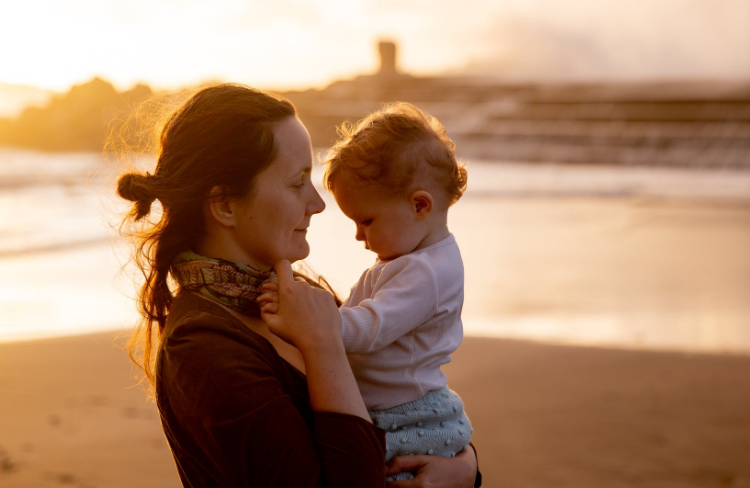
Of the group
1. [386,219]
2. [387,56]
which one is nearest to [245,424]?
[386,219]

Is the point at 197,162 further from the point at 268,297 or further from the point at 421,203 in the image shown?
the point at 421,203

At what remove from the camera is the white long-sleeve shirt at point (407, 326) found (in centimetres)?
149

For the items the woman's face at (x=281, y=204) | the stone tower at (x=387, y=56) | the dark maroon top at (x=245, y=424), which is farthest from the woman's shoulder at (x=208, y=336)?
the stone tower at (x=387, y=56)

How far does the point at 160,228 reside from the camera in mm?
1515

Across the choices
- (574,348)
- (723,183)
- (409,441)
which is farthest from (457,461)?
(723,183)

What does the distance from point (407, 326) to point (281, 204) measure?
335 millimetres

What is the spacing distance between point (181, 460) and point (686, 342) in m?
4.53

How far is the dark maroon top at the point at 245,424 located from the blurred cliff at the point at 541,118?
16374 millimetres

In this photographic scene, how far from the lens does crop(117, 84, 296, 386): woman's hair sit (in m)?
1.43

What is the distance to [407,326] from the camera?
1.53 metres

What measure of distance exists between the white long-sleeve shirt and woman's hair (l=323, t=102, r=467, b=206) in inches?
6.4

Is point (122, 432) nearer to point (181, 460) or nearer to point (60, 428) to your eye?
point (60, 428)

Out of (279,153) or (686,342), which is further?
(686,342)

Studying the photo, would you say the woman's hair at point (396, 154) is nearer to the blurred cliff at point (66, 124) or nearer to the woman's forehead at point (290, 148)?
the woman's forehead at point (290, 148)
